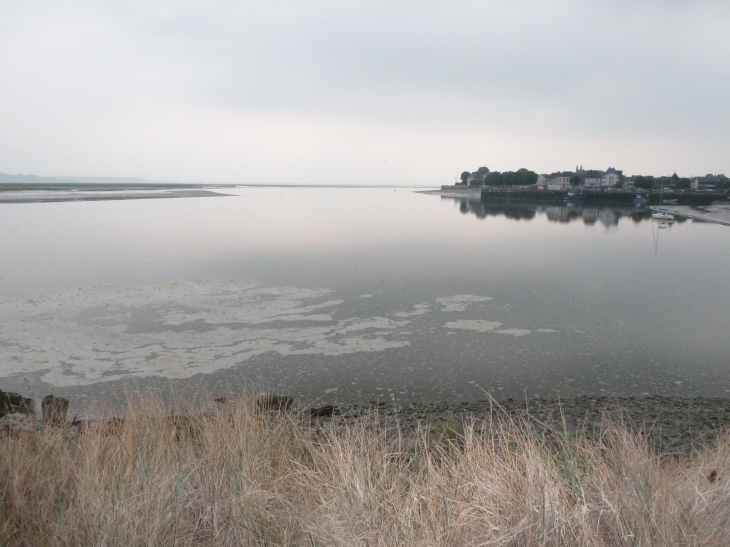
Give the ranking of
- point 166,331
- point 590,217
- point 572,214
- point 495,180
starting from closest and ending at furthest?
1. point 166,331
2. point 590,217
3. point 572,214
4. point 495,180

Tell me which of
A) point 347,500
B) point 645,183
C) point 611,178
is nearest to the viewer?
point 347,500

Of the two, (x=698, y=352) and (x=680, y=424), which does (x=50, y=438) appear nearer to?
(x=680, y=424)

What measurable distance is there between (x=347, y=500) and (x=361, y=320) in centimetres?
871

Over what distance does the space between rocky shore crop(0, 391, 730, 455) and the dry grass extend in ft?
6.83

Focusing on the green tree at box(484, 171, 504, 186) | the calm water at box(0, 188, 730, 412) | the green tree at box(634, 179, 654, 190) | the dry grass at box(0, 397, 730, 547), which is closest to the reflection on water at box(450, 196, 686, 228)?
the calm water at box(0, 188, 730, 412)

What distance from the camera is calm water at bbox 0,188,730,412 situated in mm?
9055

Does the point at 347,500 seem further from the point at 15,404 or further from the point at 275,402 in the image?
the point at 15,404

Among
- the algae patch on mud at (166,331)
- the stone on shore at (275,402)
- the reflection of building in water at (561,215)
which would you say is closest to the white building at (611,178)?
the reflection of building in water at (561,215)

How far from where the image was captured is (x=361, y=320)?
12.5 m

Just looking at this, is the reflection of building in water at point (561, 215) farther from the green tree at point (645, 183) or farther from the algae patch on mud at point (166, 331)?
the green tree at point (645, 183)

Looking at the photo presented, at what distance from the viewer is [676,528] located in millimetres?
3334

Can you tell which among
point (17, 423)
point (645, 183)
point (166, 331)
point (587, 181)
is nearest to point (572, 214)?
point (645, 183)

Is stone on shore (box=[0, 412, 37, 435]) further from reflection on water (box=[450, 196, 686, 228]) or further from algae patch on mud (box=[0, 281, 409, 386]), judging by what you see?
reflection on water (box=[450, 196, 686, 228])

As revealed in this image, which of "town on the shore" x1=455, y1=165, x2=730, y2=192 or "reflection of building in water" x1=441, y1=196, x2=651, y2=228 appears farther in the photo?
"town on the shore" x1=455, y1=165, x2=730, y2=192
